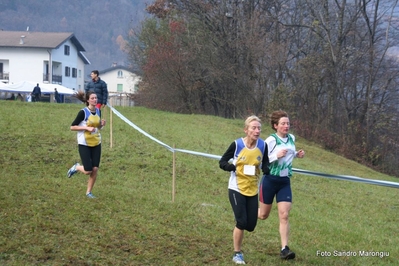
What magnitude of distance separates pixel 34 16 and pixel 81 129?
162 metres

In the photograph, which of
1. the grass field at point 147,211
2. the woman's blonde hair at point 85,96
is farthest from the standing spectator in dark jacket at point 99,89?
the woman's blonde hair at point 85,96

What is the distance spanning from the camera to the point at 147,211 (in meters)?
9.91

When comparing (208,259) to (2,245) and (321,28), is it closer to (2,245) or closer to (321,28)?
(2,245)

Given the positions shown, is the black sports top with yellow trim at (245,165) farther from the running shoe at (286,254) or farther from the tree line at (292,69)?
the tree line at (292,69)

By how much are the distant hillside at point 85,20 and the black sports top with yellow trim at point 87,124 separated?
140 m

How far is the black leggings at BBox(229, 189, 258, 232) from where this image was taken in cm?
705

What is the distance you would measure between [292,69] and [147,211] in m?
30.4

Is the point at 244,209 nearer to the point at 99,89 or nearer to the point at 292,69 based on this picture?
the point at 99,89

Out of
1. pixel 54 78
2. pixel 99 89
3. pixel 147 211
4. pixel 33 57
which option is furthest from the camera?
pixel 54 78

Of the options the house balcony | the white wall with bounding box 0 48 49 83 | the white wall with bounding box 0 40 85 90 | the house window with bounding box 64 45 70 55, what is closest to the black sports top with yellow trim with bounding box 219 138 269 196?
the white wall with bounding box 0 40 85 90

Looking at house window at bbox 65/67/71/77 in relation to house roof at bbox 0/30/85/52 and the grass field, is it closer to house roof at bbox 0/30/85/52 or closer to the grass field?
house roof at bbox 0/30/85/52

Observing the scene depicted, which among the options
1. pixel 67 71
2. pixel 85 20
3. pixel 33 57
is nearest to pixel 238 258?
pixel 33 57

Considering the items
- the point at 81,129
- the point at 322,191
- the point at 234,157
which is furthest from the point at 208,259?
the point at 322,191

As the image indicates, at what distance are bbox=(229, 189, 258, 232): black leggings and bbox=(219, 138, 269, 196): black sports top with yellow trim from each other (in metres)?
0.06
